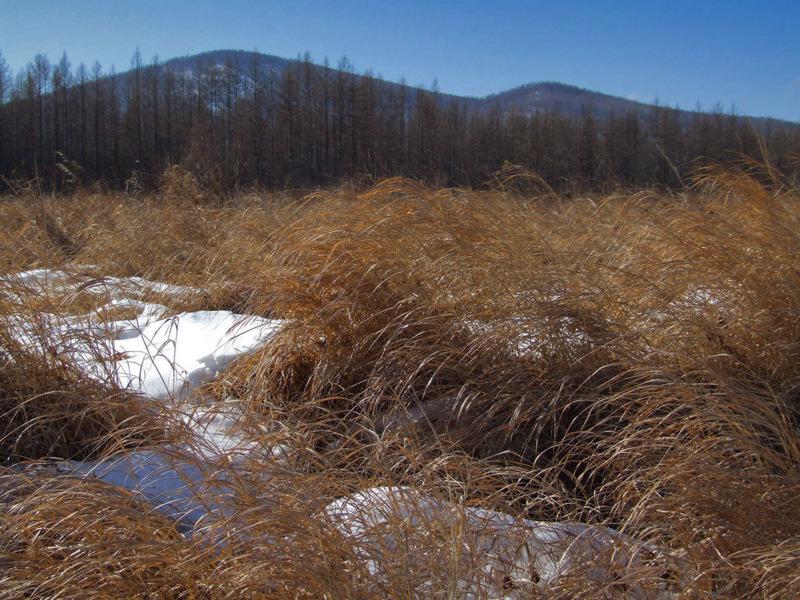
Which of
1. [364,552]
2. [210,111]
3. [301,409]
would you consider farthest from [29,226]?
[210,111]

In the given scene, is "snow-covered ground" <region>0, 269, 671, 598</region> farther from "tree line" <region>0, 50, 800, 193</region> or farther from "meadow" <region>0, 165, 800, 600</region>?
"tree line" <region>0, 50, 800, 193</region>

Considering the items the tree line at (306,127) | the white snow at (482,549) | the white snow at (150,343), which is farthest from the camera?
the tree line at (306,127)

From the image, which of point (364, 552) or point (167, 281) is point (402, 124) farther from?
point (364, 552)

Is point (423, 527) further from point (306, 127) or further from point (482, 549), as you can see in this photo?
point (306, 127)

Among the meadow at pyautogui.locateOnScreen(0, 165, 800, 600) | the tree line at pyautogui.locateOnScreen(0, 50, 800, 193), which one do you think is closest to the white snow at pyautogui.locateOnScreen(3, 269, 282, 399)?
the meadow at pyautogui.locateOnScreen(0, 165, 800, 600)

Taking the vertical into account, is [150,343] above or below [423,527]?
above

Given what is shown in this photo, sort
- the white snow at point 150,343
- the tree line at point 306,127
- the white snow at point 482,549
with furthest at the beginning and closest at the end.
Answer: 1. the tree line at point 306,127
2. the white snow at point 150,343
3. the white snow at point 482,549

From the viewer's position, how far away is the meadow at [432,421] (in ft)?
4.64

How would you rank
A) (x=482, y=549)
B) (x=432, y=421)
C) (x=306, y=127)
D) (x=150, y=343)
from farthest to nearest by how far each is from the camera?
(x=306, y=127) → (x=150, y=343) → (x=432, y=421) → (x=482, y=549)

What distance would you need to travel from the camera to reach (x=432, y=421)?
227 cm

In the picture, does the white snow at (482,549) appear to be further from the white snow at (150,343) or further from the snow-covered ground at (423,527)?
the white snow at (150,343)

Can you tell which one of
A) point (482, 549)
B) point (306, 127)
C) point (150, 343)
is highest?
point (306, 127)

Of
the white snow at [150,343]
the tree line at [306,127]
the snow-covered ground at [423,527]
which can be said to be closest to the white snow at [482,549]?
the snow-covered ground at [423,527]

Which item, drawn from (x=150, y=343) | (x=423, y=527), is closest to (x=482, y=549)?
(x=423, y=527)
